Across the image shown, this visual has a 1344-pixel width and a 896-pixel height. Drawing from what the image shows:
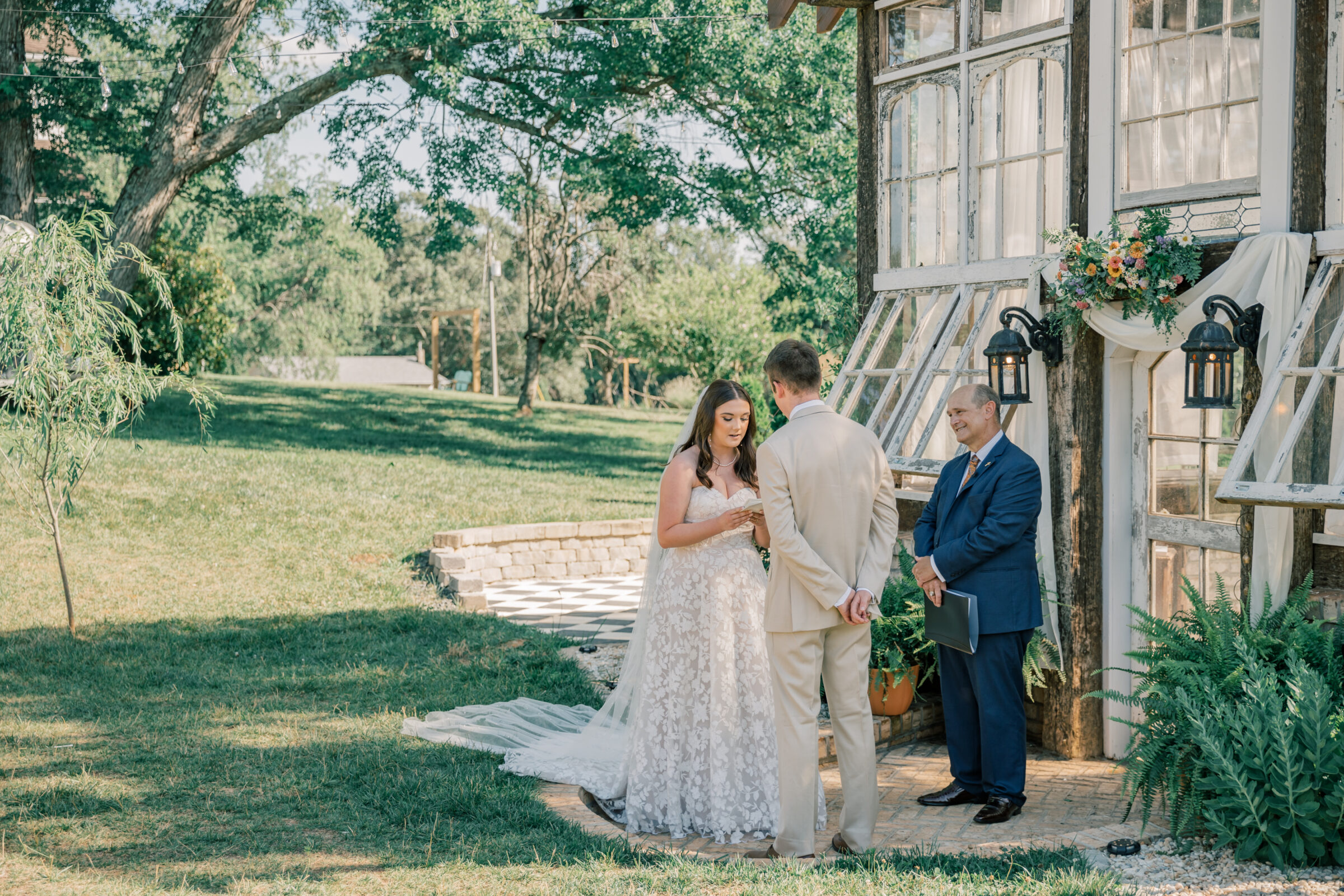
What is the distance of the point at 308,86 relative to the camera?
663 inches

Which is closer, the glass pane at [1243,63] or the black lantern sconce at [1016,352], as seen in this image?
the glass pane at [1243,63]

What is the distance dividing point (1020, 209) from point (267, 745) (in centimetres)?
545

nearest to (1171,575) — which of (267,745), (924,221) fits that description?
(924,221)

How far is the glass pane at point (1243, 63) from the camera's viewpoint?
18.7ft

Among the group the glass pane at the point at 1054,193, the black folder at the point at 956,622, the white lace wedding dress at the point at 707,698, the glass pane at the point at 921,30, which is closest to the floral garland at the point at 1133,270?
the glass pane at the point at 1054,193

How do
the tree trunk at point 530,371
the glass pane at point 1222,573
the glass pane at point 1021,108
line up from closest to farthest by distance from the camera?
the glass pane at point 1222,573 → the glass pane at point 1021,108 → the tree trunk at point 530,371

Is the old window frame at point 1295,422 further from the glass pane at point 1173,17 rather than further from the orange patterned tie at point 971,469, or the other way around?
the glass pane at point 1173,17

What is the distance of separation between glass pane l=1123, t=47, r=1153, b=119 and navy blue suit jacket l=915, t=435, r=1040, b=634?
230 centimetres

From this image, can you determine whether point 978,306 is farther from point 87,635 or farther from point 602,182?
point 602,182

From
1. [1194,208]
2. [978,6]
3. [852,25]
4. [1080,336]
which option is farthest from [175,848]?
[852,25]

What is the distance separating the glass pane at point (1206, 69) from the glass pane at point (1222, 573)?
2.42 metres

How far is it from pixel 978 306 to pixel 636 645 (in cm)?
323

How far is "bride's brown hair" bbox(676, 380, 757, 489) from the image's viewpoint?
16.9 ft

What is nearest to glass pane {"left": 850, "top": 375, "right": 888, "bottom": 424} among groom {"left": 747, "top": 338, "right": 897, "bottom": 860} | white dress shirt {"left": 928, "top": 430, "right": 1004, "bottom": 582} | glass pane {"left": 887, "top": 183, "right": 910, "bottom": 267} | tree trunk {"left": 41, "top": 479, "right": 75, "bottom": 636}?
glass pane {"left": 887, "top": 183, "right": 910, "bottom": 267}
